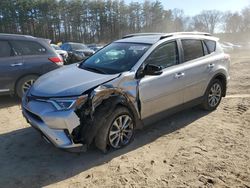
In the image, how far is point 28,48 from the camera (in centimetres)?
702

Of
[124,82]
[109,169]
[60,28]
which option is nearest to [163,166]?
[109,169]

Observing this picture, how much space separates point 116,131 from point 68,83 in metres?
1.01

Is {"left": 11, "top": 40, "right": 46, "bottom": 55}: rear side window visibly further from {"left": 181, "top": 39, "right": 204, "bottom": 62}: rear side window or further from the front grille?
{"left": 181, "top": 39, "right": 204, "bottom": 62}: rear side window

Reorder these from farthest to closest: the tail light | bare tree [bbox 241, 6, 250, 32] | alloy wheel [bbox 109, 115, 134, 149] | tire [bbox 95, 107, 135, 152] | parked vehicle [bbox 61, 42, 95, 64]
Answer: bare tree [bbox 241, 6, 250, 32] < parked vehicle [bbox 61, 42, 95, 64] < the tail light < alloy wheel [bbox 109, 115, 134, 149] < tire [bbox 95, 107, 135, 152]

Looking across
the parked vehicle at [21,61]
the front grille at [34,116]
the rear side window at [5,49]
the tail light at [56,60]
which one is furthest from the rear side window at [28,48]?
the front grille at [34,116]

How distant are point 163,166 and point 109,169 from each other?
76cm

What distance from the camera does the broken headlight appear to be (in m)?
3.65

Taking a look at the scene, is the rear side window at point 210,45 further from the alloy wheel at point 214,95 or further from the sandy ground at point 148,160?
the sandy ground at point 148,160

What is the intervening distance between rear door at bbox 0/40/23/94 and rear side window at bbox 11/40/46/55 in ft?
0.48

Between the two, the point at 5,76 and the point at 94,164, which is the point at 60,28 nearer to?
the point at 5,76

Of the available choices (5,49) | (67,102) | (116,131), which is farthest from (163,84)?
(5,49)

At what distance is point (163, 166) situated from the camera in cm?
381

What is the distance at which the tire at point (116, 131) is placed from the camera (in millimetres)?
3912

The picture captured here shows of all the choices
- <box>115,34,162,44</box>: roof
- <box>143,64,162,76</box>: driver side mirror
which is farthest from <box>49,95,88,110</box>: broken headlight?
<box>115,34,162,44</box>: roof
